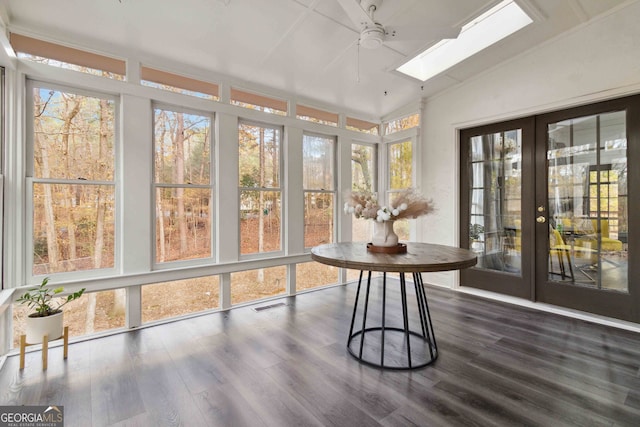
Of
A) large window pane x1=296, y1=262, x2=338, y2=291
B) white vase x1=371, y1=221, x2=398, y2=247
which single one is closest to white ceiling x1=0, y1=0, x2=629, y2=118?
white vase x1=371, y1=221, x2=398, y2=247

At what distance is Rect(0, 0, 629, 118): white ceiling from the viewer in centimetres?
245

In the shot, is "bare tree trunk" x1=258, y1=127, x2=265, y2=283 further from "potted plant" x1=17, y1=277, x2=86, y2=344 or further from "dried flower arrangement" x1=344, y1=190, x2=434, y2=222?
"potted plant" x1=17, y1=277, x2=86, y2=344

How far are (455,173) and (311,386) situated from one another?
3515 millimetres

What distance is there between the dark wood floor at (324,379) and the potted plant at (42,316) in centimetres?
25

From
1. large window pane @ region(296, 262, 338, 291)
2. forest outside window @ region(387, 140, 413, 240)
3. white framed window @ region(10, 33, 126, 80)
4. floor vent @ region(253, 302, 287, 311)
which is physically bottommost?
floor vent @ region(253, 302, 287, 311)

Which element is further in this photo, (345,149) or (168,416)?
(345,149)

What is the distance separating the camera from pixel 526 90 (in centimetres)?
357

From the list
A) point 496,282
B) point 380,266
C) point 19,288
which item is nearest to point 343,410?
point 380,266

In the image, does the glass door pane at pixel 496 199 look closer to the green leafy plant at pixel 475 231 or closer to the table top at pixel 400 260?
the green leafy plant at pixel 475 231

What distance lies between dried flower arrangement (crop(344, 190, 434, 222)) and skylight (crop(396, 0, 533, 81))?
208 centimetres

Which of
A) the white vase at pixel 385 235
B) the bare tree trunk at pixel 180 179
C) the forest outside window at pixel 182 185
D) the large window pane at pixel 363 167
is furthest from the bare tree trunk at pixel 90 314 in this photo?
the large window pane at pixel 363 167

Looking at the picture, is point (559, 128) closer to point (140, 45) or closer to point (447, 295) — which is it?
point (447, 295)

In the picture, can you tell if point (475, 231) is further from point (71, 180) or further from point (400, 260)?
point (71, 180)

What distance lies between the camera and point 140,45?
2846mm
